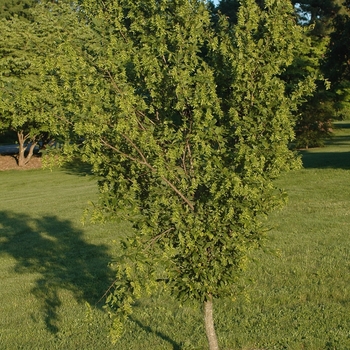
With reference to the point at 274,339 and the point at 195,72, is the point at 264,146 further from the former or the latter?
the point at 274,339

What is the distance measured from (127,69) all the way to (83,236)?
9.33m

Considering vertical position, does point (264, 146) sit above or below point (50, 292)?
above

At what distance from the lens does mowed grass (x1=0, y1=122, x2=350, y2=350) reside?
257 inches

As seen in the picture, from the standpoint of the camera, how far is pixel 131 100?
4801 millimetres

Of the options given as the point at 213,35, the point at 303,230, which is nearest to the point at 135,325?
the point at 213,35

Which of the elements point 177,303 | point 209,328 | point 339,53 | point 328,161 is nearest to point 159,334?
point 177,303

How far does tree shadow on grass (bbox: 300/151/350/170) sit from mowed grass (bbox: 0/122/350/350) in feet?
32.5

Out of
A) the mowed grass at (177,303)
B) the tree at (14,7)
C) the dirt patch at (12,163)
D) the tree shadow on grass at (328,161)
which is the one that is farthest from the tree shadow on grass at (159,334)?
the tree at (14,7)

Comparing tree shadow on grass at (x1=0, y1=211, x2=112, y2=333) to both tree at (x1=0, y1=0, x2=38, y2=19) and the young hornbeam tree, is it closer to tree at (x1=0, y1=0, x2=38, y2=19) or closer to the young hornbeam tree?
the young hornbeam tree

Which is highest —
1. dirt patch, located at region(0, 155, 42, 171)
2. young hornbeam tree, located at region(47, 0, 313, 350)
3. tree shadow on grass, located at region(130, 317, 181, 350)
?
young hornbeam tree, located at region(47, 0, 313, 350)

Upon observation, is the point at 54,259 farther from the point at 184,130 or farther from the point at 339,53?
the point at 339,53

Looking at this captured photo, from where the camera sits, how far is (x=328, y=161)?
28812 millimetres

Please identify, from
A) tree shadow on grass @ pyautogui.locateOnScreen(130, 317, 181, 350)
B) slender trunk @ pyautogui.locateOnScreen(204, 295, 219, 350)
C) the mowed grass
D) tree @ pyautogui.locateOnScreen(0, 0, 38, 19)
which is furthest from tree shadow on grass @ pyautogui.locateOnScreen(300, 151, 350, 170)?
tree @ pyautogui.locateOnScreen(0, 0, 38, 19)

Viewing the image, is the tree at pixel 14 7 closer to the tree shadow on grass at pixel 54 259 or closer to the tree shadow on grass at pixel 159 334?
the tree shadow on grass at pixel 54 259
